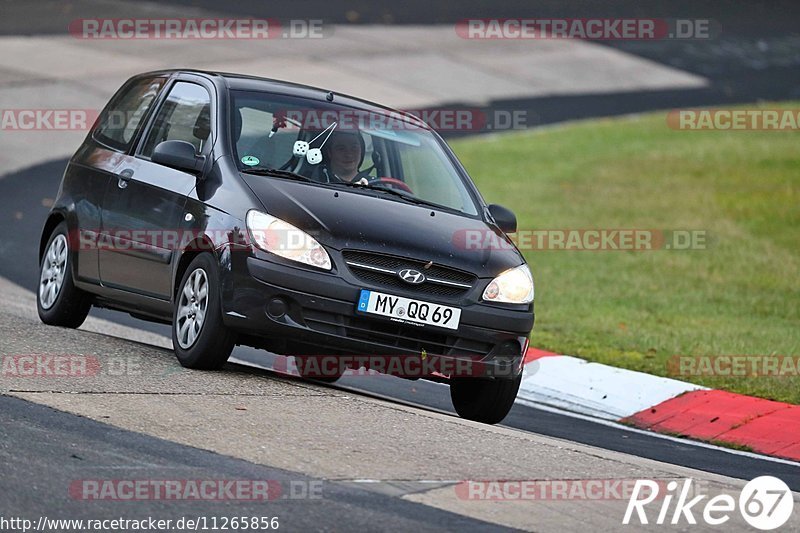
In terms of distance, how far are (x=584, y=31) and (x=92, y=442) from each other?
2915 centimetres

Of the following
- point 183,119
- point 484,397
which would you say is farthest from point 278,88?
point 484,397

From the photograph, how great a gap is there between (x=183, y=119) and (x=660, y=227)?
34.2ft

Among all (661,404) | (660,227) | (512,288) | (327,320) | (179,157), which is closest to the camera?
(327,320)

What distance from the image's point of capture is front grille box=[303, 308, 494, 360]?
8469 millimetres

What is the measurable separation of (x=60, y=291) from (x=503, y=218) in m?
3.01

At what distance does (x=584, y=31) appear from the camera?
3497cm

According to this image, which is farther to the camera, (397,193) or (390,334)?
(397,193)

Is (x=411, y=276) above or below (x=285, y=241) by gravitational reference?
below

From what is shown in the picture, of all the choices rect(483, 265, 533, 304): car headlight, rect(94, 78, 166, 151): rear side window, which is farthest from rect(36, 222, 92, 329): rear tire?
rect(483, 265, 533, 304): car headlight

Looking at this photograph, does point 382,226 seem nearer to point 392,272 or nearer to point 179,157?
point 392,272

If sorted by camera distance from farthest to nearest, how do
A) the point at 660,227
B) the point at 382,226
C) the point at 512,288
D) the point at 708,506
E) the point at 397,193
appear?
the point at 660,227 → the point at 397,193 → the point at 512,288 → the point at 382,226 → the point at 708,506

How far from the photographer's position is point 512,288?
888 centimetres

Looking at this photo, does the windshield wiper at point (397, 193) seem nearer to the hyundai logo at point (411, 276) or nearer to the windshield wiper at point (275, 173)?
the windshield wiper at point (275, 173)

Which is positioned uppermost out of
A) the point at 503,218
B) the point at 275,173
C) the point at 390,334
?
the point at 275,173
